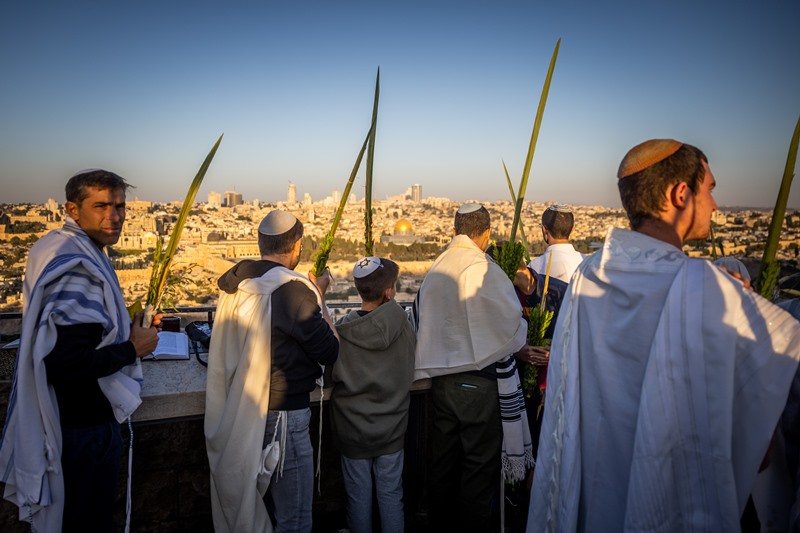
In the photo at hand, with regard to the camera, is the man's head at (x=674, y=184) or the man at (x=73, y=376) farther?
the man at (x=73, y=376)

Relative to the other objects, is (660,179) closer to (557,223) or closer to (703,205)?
(703,205)

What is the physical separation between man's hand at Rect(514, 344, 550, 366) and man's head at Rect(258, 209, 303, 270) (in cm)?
135

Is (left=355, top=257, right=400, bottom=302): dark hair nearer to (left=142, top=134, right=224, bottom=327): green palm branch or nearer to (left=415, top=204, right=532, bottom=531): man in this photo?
(left=415, top=204, right=532, bottom=531): man

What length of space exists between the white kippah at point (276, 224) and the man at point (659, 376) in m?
1.31

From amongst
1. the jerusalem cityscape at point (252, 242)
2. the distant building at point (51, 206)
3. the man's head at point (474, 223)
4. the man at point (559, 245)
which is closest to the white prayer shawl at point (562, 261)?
the man at point (559, 245)

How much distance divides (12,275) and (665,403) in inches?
748

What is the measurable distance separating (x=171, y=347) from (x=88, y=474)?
85 centimetres

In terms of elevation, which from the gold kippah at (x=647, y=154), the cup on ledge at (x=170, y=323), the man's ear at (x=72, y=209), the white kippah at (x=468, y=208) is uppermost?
the gold kippah at (x=647, y=154)

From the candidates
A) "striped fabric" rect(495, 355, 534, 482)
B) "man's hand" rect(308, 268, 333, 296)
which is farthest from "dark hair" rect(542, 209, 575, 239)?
"man's hand" rect(308, 268, 333, 296)

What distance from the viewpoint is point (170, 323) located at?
289cm

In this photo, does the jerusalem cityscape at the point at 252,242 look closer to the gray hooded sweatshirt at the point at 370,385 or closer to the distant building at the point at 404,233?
the distant building at the point at 404,233

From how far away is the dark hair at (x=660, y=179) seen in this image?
1417 mm

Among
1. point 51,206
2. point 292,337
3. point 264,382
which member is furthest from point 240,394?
point 51,206

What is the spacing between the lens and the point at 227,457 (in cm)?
210
